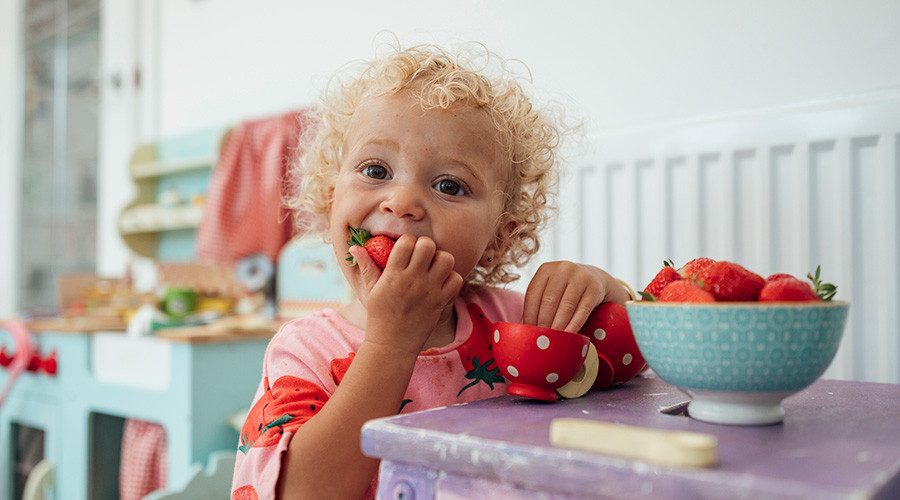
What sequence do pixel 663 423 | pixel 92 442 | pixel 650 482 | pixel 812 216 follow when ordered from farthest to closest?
pixel 92 442, pixel 812 216, pixel 663 423, pixel 650 482

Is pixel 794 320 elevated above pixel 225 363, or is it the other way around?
pixel 794 320

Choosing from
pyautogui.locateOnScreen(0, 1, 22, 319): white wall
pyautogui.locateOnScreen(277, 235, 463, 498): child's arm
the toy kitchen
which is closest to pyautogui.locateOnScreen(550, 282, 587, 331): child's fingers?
pyautogui.locateOnScreen(277, 235, 463, 498): child's arm

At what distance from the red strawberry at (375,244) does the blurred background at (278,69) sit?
2.16 ft

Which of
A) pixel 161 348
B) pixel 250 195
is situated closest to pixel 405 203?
pixel 161 348

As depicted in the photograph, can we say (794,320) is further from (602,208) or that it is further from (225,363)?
(225,363)

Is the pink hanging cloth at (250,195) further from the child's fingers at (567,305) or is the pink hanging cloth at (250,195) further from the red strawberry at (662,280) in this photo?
the red strawberry at (662,280)

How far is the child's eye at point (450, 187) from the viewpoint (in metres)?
0.76

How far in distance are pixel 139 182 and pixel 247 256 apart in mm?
753

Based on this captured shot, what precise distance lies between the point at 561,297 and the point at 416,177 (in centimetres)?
20

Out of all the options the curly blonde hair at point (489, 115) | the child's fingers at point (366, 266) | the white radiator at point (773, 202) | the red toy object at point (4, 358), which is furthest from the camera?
the red toy object at point (4, 358)

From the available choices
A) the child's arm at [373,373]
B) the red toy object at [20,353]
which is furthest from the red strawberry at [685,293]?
the red toy object at [20,353]

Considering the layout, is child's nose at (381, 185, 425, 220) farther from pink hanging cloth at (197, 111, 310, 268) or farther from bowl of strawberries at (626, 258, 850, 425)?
pink hanging cloth at (197, 111, 310, 268)

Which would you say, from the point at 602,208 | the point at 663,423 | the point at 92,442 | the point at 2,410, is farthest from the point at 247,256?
the point at 663,423

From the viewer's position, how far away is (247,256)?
198 cm
